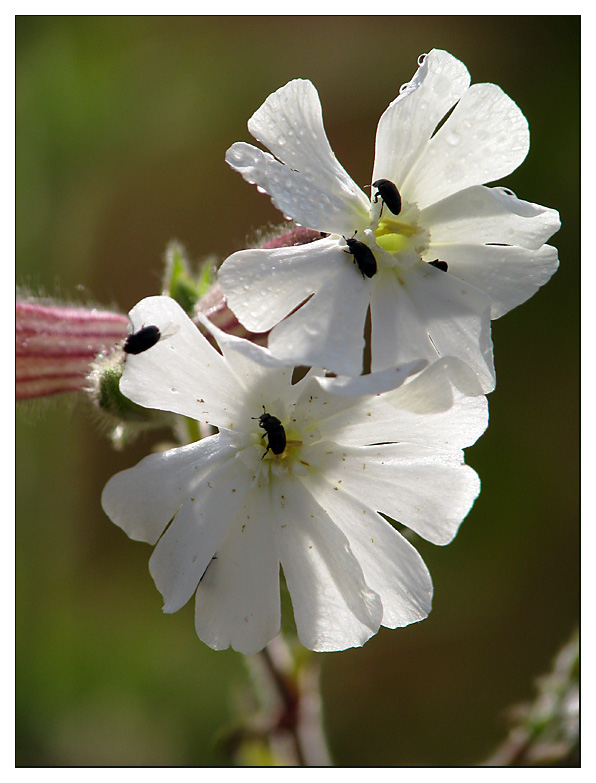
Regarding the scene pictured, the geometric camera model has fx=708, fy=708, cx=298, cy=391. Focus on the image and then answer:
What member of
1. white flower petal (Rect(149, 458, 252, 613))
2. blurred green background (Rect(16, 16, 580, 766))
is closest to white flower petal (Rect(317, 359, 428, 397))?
white flower petal (Rect(149, 458, 252, 613))

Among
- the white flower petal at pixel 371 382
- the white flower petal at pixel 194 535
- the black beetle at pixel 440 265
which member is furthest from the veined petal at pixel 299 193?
the white flower petal at pixel 194 535

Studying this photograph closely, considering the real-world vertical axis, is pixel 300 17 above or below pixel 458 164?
above

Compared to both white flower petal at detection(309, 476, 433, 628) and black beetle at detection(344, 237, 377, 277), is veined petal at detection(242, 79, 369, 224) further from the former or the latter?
white flower petal at detection(309, 476, 433, 628)

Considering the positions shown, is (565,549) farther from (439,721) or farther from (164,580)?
(164,580)

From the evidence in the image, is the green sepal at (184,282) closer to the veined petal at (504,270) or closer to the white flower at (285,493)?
the white flower at (285,493)

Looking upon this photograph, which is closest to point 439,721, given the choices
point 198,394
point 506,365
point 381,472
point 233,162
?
point 506,365

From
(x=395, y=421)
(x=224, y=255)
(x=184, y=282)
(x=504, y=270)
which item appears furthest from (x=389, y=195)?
(x=224, y=255)
